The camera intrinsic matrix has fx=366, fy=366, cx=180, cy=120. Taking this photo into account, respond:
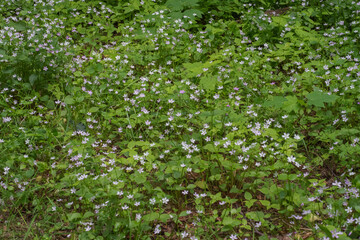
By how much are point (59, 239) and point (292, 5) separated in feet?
17.1

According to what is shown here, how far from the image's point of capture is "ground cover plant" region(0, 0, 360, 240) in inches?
112

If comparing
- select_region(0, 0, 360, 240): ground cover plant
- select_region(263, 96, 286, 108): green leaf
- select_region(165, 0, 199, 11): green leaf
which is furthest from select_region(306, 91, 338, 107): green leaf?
select_region(165, 0, 199, 11): green leaf

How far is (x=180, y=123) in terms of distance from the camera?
12.3 feet

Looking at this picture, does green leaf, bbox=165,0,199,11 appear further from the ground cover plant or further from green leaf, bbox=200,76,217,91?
green leaf, bbox=200,76,217,91

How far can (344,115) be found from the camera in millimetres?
3564

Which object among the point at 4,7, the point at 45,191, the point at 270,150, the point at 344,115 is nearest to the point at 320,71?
the point at 344,115

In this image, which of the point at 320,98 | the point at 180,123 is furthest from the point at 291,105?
the point at 180,123

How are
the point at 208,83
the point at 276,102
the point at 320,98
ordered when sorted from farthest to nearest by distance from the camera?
the point at 208,83 < the point at 276,102 < the point at 320,98

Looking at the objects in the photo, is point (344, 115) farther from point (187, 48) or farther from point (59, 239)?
point (59, 239)

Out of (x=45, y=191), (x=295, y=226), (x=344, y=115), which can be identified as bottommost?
(x=45, y=191)

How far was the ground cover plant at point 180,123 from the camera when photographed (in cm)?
284

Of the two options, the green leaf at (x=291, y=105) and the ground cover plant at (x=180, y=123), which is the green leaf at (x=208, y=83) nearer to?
the ground cover plant at (x=180, y=123)

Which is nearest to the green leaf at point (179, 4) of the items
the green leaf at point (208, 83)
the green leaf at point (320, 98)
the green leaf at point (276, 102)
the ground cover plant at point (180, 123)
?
the ground cover plant at point (180, 123)

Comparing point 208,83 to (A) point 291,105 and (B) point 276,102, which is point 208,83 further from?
(A) point 291,105
